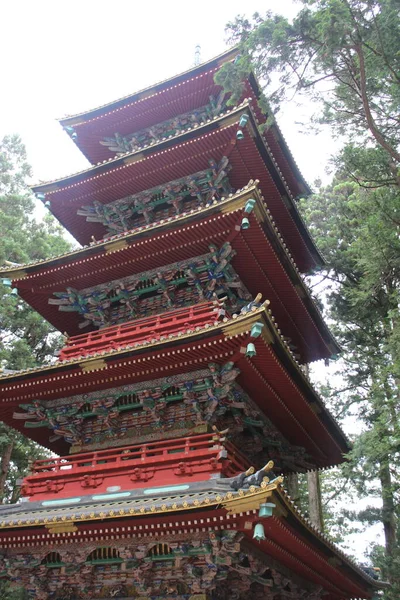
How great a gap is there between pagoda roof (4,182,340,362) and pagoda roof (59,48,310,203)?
15.3 feet

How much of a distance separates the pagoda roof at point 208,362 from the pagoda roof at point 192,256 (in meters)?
2.30

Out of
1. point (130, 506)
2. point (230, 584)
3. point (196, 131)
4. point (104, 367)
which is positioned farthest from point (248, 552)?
point (196, 131)

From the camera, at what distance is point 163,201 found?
13539 mm

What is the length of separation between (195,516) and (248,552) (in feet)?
4.37

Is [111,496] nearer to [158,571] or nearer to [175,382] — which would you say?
[158,571]

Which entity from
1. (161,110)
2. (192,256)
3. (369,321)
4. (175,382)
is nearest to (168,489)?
(175,382)

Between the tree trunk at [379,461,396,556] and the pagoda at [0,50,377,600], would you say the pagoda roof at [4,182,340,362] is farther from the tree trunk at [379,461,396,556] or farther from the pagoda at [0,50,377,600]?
the tree trunk at [379,461,396,556]

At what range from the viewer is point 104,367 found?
10086 millimetres

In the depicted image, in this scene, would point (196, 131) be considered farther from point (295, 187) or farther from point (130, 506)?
point (130, 506)

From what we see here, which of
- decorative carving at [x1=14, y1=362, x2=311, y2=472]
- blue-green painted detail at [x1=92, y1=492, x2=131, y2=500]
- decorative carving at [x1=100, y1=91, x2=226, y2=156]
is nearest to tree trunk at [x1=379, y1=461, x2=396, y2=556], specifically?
decorative carving at [x1=14, y1=362, x2=311, y2=472]

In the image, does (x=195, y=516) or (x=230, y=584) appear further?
(x=230, y=584)

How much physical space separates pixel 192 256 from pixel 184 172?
2685 mm

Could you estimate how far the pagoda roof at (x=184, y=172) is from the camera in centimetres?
1201

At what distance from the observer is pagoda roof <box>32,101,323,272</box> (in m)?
12.0
